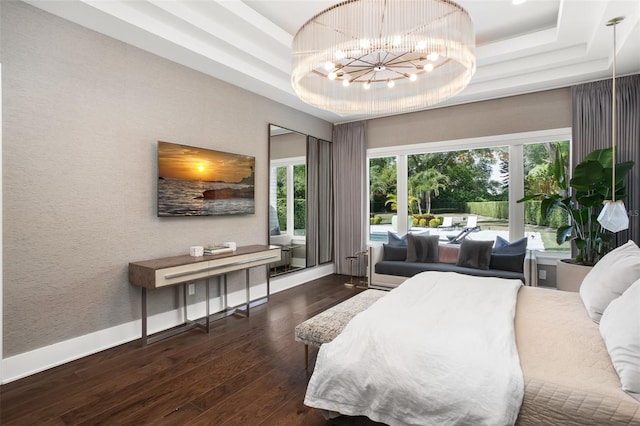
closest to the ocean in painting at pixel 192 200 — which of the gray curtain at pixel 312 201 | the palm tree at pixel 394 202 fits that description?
the gray curtain at pixel 312 201

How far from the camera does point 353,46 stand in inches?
82.2

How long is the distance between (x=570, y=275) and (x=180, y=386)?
4.07 m

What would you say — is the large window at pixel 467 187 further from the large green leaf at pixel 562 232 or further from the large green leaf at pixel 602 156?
the large green leaf at pixel 602 156

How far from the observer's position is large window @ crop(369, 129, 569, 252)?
4.42m

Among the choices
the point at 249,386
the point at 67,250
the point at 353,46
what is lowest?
the point at 249,386

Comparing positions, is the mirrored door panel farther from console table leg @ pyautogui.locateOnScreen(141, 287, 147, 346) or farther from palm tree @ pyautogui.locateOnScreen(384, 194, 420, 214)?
console table leg @ pyautogui.locateOnScreen(141, 287, 147, 346)

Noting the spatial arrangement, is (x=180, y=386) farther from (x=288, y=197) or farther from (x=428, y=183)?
(x=428, y=183)

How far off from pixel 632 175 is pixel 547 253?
4.24 feet

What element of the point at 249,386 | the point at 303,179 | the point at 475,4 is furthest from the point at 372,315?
the point at 303,179

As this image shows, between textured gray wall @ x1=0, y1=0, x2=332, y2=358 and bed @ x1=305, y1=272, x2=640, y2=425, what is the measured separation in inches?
87.1

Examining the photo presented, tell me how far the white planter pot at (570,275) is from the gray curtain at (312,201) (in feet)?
11.0

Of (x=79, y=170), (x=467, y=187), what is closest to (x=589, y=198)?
(x=467, y=187)

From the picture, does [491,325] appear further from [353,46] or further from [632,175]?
[632,175]

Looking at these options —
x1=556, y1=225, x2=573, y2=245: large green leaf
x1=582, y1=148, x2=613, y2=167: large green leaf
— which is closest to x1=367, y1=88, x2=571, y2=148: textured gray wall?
x1=582, y1=148, x2=613, y2=167: large green leaf
